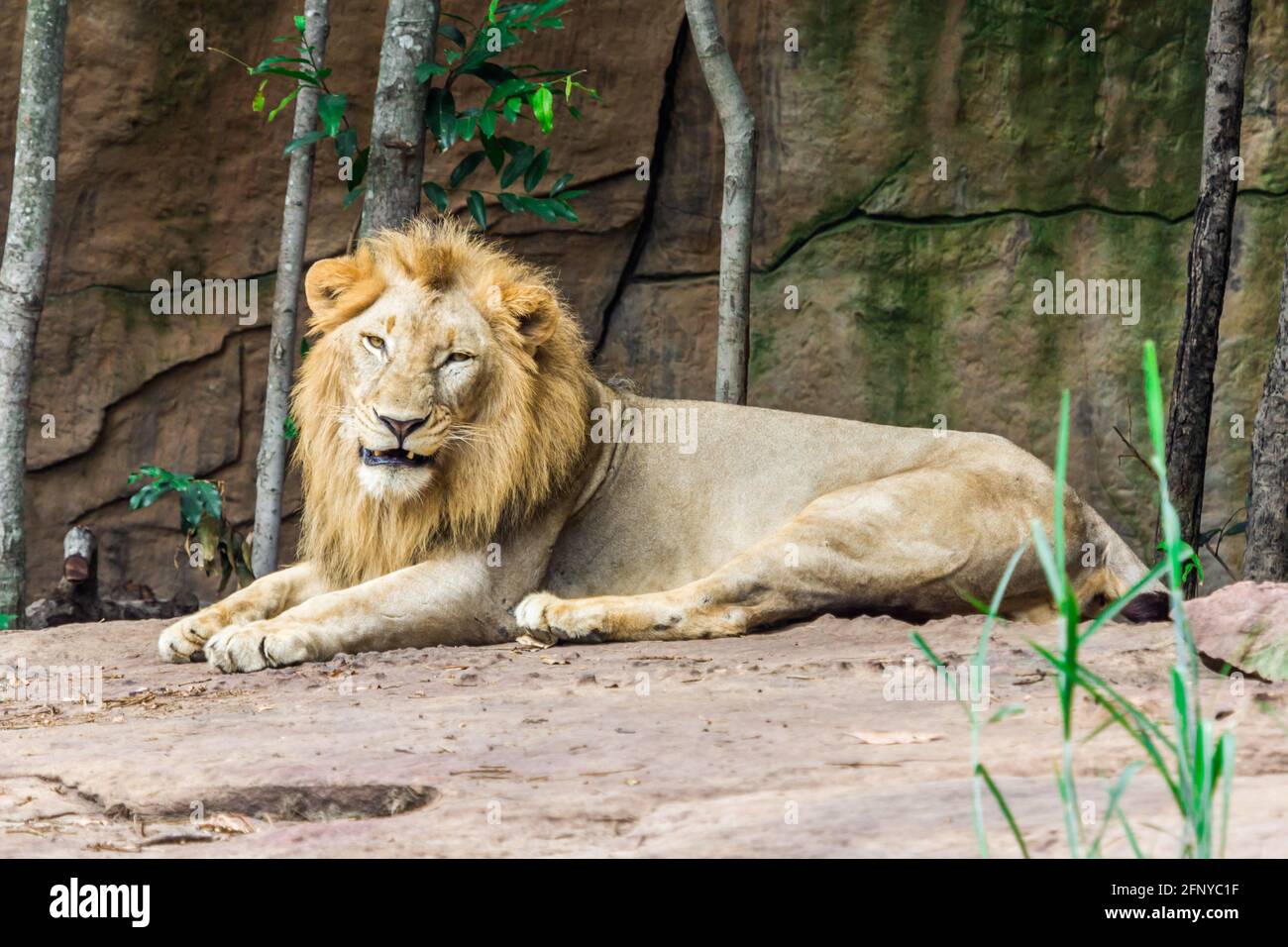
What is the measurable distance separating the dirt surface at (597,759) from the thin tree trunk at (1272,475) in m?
1.80

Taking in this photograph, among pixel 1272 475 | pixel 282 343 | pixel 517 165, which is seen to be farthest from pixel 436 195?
pixel 1272 475

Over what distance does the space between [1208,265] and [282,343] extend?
13.3 ft

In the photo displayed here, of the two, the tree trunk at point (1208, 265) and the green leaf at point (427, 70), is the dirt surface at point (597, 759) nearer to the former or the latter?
the tree trunk at point (1208, 265)

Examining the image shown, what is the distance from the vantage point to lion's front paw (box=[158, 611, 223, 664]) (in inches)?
214

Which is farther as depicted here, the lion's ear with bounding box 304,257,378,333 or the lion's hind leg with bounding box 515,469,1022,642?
the lion's ear with bounding box 304,257,378,333

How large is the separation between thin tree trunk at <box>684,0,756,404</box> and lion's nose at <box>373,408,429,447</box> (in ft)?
7.41

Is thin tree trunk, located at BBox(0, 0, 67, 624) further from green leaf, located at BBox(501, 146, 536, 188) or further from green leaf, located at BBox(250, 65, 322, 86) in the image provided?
green leaf, located at BBox(501, 146, 536, 188)

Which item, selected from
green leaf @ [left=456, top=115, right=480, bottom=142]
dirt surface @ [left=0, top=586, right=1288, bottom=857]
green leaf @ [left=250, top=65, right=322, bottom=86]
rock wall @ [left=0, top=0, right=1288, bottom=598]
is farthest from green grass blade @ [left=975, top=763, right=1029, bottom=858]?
rock wall @ [left=0, top=0, right=1288, bottom=598]

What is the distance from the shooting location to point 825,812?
8.52ft

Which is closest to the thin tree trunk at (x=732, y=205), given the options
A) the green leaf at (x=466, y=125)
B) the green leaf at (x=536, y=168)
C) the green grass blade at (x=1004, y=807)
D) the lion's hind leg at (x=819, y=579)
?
the green leaf at (x=536, y=168)

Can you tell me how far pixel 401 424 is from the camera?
17.8ft

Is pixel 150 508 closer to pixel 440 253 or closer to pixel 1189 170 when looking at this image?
pixel 440 253

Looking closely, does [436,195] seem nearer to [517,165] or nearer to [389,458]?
[517,165]

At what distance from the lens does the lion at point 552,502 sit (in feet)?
17.9
